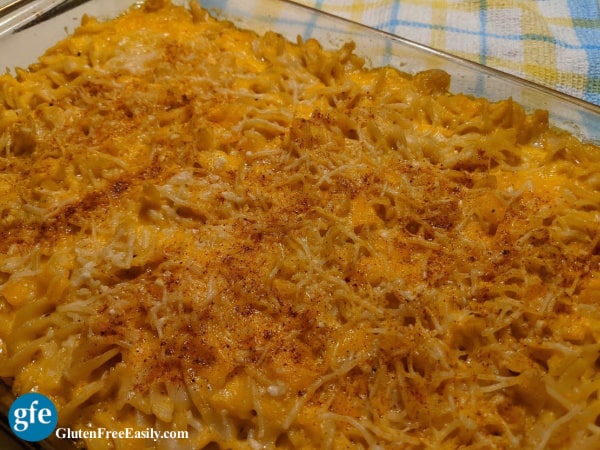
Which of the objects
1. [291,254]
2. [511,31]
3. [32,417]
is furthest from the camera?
[511,31]

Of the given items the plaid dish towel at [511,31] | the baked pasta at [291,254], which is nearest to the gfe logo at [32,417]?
the baked pasta at [291,254]

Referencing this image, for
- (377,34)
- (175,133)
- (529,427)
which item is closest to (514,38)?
(377,34)

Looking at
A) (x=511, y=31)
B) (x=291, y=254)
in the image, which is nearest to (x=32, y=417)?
(x=291, y=254)

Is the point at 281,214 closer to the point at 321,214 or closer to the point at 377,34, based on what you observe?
the point at 321,214

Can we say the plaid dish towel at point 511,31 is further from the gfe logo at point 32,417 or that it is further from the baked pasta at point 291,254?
the gfe logo at point 32,417

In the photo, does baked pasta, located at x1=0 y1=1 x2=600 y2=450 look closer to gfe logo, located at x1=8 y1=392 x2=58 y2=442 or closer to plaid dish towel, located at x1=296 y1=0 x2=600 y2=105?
gfe logo, located at x1=8 y1=392 x2=58 y2=442

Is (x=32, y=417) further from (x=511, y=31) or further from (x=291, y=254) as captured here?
(x=511, y=31)
